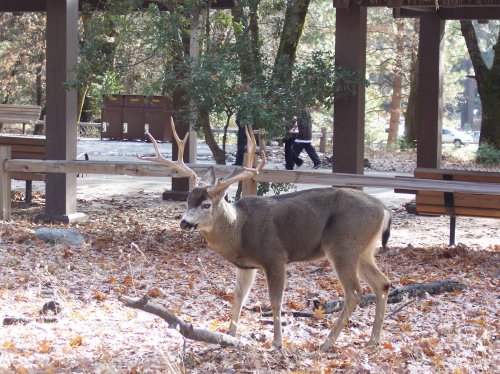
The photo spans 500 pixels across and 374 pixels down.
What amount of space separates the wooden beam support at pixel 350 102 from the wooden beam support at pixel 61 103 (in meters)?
3.81

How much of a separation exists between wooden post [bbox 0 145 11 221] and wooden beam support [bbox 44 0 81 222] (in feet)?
1.84

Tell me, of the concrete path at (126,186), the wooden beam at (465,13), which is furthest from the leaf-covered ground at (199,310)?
the wooden beam at (465,13)

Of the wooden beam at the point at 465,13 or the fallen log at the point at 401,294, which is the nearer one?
the fallen log at the point at 401,294

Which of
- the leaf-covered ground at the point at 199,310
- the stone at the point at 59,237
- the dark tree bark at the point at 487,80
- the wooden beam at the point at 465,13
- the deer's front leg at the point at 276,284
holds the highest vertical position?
the wooden beam at the point at 465,13

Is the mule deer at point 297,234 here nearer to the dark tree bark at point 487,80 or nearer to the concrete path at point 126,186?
the concrete path at point 126,186

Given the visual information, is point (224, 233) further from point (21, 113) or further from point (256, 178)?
point (21, 113)

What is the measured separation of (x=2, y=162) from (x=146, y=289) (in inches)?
200

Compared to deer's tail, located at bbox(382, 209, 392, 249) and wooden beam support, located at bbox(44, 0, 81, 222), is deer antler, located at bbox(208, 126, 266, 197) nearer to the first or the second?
deer's tail, located at bbox(382, 209, 392, 249)

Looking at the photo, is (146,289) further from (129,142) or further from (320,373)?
(129,142)

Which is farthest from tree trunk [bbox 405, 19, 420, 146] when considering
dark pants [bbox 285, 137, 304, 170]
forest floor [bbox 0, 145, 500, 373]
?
forest floor [bbox 0, 145, 500, 373]

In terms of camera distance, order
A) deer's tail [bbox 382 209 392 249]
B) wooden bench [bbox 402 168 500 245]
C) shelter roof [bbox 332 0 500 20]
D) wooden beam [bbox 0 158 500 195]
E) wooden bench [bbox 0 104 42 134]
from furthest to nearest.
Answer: wooden bench [bbox 0 104 42 134] < shelter roof [bbox 332 0 500 20] < wooden bench [bbox 402 168 500 245] < wooden beam [bbox 0 158 500 195] < deer's tail [bbox 382 209 392 249]

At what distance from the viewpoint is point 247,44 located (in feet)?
43.2

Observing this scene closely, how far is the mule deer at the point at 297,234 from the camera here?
7.40m

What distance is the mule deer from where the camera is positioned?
7398 millimetres
